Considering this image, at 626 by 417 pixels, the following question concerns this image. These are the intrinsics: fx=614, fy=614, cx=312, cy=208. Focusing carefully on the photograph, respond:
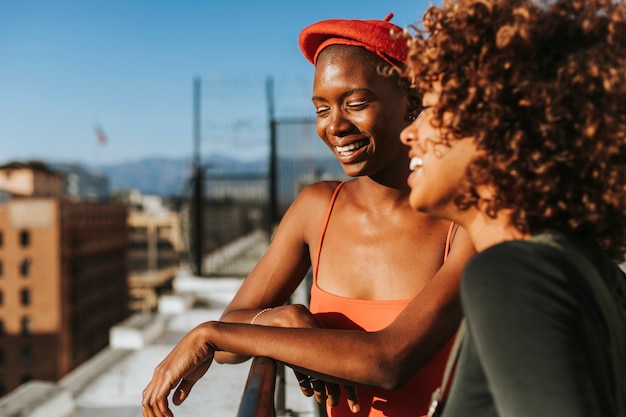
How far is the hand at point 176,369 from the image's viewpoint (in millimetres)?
1469

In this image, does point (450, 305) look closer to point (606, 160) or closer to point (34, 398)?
point (606, 160)

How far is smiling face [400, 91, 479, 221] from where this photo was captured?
0.99 m

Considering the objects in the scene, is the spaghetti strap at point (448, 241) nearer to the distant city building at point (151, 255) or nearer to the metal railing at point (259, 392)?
the metal railing at point (259, 392)

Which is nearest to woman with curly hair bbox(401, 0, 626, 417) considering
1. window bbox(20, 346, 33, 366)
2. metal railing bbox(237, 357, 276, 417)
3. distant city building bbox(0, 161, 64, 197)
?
metal railing bbox(237, 357, 276, 417)

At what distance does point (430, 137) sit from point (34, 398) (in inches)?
155

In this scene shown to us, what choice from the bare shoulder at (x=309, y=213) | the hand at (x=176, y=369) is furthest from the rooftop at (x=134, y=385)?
the hand at (x=176, y=369)

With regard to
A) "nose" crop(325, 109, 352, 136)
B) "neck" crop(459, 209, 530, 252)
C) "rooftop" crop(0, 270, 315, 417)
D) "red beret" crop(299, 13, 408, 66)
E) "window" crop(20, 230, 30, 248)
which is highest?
"red beret" crop(299, 13, 408, 66)

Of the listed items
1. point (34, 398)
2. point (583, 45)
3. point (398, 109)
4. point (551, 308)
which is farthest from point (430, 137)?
point (34, 398)

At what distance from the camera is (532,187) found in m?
0.90

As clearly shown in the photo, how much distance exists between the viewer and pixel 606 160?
2.87 feet

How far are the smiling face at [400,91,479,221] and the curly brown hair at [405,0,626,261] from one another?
0.03 m

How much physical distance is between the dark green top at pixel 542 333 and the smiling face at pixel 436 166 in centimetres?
23

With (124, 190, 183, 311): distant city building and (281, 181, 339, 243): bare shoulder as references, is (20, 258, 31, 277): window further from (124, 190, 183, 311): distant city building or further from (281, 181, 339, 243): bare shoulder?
(281, 181, 339, 243): bare shoulder

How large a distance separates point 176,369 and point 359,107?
0.80 meters
